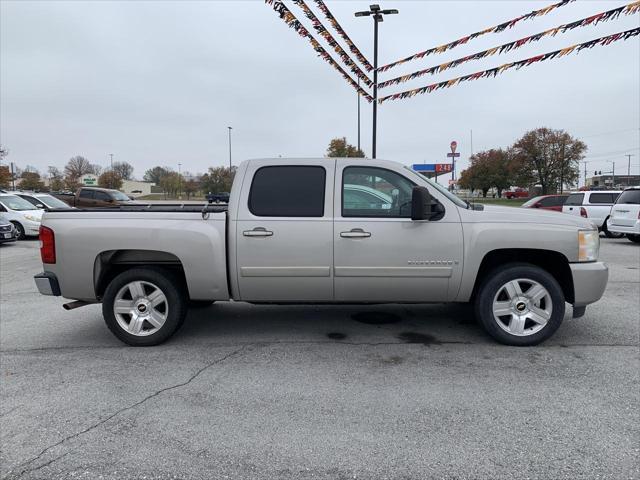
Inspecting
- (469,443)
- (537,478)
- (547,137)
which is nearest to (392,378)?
(469,443)

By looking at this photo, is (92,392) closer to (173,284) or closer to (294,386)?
(173,284)

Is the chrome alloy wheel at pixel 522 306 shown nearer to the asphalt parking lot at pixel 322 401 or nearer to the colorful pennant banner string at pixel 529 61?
the asphalt parking lot at pixel 322 401

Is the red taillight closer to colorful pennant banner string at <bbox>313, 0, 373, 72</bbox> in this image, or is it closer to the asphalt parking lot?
the asphalt parking lot

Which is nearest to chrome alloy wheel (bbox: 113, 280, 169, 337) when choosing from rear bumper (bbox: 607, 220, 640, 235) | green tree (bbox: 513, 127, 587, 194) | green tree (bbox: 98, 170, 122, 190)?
rear bumper (bbox: 607, 220, 640, 235)

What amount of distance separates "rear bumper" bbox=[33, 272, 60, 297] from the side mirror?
11.7 feet

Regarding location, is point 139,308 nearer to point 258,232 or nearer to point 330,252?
point 258,232

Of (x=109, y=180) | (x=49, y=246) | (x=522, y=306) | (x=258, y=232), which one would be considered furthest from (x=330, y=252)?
(x=109, y=180)

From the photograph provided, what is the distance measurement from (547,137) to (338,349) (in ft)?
183

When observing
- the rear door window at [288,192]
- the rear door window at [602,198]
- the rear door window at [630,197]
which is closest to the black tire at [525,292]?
the rear door window at [288,192]

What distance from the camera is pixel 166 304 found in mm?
4355

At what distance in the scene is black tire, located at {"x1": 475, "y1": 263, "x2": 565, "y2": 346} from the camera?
13.8 ft

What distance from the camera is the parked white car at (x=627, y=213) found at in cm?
1252

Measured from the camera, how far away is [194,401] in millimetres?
3293

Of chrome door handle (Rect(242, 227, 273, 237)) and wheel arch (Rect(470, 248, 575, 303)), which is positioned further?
wheel arch (Rect(470, 248, 575, 303))
